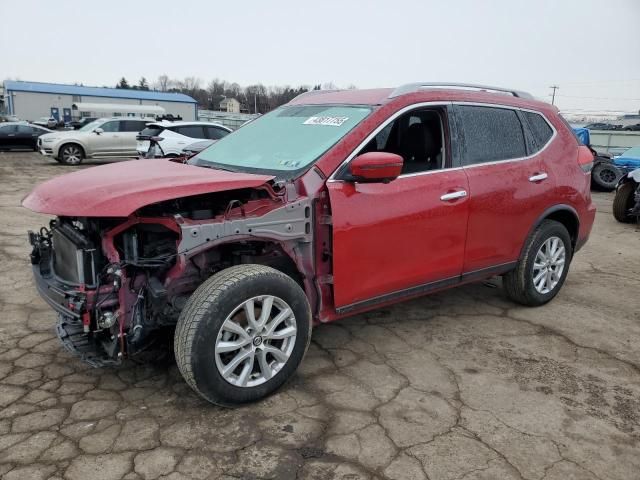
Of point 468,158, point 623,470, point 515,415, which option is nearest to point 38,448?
point 515,415

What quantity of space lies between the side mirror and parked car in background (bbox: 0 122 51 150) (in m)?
24.1

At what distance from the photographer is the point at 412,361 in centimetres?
→ 370

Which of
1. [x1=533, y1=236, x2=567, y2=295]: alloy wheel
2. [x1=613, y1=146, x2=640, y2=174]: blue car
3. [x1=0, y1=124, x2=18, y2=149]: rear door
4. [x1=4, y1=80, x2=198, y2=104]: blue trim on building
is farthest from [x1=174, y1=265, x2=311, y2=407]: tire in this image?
[x1=4, y1=80, x2=198, y2=104]: blue trim on building

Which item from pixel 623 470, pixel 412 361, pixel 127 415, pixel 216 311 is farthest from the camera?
pixel 412 361

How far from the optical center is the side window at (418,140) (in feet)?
12.3

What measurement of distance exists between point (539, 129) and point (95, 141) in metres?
16.4

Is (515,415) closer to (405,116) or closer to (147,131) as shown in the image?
(405,116)

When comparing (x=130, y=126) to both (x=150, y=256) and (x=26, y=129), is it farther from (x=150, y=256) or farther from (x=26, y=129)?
(x=150, y=256)

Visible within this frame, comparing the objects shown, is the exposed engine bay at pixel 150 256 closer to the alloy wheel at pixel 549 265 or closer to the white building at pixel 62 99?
the alloy wheel at pixel 549 265

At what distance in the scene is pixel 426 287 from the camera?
384 cm

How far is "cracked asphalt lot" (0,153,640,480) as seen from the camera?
2568 mm

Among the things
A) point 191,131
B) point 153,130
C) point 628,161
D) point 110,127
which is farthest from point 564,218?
point 110,127

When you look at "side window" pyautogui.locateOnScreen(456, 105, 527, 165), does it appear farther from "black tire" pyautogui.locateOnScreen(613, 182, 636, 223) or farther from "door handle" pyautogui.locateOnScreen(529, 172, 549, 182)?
"black tire" pyautogui.locateOnScreen(613, 182, 636, 223)

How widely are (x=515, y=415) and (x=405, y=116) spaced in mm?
2115
